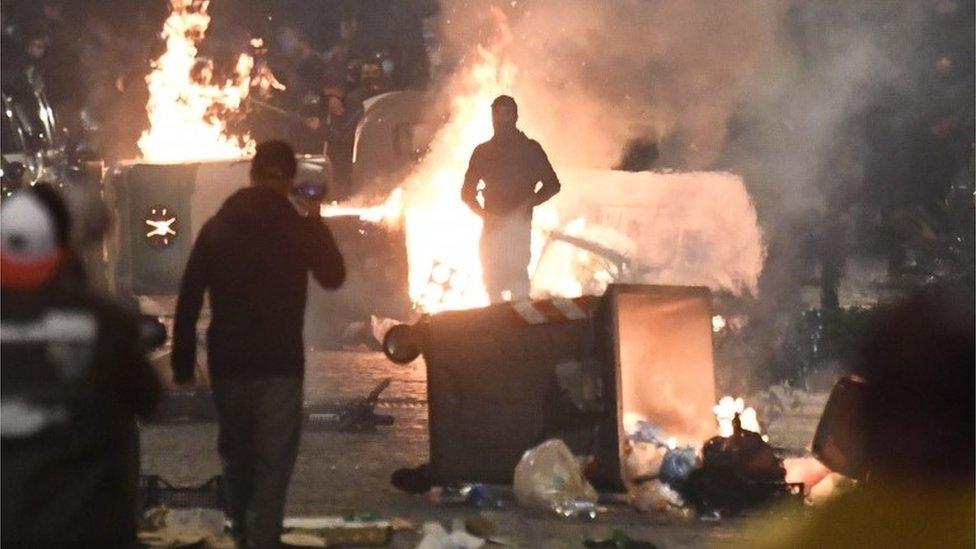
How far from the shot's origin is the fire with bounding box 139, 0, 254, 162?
20.7 meters

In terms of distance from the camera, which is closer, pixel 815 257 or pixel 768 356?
pixel 768 356

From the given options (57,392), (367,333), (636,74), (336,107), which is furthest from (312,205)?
(336,107)

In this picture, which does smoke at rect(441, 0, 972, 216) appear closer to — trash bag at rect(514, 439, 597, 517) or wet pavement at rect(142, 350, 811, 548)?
wet pavement at rect(142, 350, 811, 548)

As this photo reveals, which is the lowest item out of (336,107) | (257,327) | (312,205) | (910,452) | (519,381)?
(910,452)

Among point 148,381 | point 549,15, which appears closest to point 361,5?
point 549,15

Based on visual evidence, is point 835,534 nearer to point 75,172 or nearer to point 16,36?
point 75,172

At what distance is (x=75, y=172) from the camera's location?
1817cm

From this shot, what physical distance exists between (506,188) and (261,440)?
5216 millimetres

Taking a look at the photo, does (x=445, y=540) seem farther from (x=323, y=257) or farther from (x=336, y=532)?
(x=323, y=257)

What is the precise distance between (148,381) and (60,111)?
60.2 ft

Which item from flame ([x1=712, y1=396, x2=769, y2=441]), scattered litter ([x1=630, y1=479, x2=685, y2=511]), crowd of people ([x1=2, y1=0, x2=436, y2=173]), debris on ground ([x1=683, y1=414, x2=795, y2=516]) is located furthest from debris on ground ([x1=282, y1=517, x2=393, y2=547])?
crowd of people ([x1=2, y1=0, x2=436, y2=173])

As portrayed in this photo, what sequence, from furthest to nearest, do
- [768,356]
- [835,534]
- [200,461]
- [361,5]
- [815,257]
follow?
1. [361,5]
2. [815,257]
3. [768,356]
4. [200,461]
5. [835,534]

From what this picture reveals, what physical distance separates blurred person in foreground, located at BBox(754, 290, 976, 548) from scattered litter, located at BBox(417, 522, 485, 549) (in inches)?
198

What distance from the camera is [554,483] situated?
8.77 metres
